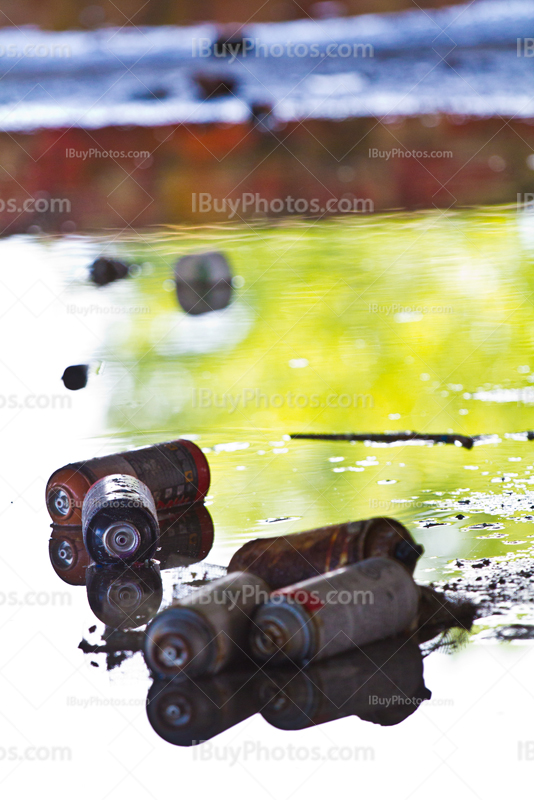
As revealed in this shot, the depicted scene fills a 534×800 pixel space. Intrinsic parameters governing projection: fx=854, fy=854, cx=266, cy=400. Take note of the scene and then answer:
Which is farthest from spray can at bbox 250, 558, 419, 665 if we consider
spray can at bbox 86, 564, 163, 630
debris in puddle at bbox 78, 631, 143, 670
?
spray can at bbox 86, 564, 163, 630

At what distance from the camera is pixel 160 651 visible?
2.82m

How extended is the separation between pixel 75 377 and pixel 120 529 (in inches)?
116

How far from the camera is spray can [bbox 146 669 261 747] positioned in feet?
8.34

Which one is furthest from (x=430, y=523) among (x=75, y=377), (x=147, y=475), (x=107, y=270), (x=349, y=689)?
(x=107, y=270)

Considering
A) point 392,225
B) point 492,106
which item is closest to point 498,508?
point 492,106

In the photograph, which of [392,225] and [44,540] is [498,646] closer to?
[44,540]

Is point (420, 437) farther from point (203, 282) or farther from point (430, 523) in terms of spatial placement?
point (203, 282)

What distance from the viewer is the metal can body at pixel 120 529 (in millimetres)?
3889

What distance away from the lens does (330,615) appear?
2.88 m

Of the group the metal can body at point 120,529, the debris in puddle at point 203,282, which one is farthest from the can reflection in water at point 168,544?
the debris in puddle at point 203,282

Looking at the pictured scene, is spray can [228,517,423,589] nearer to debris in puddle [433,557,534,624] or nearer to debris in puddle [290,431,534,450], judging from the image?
debris in puddle [433,557,534,624]

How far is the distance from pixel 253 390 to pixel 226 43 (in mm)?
3195

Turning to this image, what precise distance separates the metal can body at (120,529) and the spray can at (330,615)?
114cm

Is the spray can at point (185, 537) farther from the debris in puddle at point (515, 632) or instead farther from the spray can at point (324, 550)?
the debris in puddle at point (515, 632)
